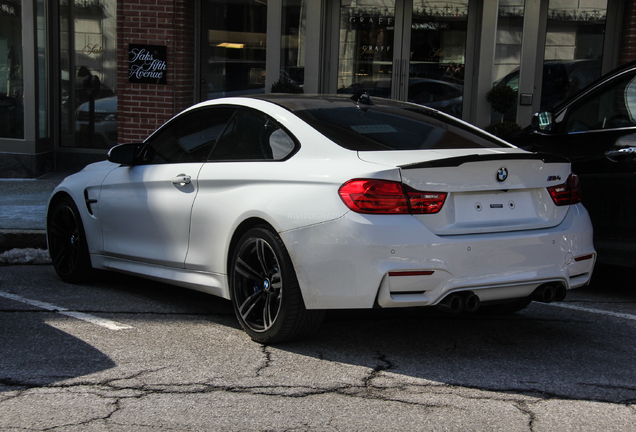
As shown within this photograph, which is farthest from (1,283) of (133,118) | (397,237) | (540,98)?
(540,98)

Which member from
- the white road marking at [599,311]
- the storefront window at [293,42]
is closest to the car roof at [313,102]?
the white road marking at [599,311]

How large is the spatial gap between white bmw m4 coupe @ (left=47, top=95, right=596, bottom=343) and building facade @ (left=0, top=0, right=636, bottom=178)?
Answer: 6.92 meters

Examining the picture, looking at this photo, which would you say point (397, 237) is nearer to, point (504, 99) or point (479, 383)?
point (479, 383)

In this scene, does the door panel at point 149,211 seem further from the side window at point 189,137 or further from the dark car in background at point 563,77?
the dark car in background at point 563,77

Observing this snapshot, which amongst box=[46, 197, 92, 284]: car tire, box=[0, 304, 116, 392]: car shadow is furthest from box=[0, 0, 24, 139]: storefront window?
box=[0, 304, 116, 392]: car shadow

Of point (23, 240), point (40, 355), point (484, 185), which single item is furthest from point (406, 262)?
point (23, 240)

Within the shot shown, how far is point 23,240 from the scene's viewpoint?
25.6 ft

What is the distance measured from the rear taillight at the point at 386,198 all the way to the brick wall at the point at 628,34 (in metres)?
8.93

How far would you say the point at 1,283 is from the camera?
6379mm

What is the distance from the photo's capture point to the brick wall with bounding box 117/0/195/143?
12.0 meters

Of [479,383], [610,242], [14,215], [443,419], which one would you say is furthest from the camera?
[14,215]

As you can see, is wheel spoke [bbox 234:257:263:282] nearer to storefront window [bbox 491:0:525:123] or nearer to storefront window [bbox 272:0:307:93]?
storefront window [bbox 272:0:307:93]

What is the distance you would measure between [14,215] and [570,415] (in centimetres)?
707

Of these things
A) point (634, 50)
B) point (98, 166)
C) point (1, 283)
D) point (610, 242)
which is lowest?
point (1, 283)
